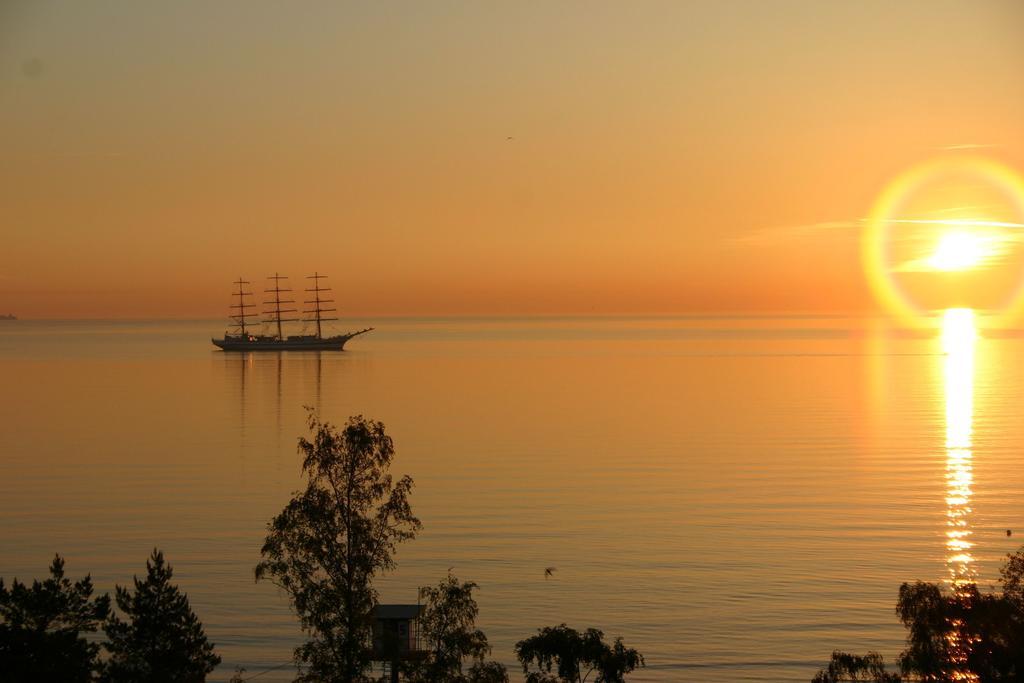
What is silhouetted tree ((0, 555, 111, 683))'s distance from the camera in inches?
1107

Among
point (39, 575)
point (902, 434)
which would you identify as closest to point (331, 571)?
point (39, 575)

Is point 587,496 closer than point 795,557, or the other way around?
point 795,557

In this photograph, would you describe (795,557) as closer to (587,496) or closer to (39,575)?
(587,496)

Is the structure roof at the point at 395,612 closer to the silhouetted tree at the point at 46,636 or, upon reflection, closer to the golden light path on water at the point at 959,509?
the silhouetted tree at the point at 46,636

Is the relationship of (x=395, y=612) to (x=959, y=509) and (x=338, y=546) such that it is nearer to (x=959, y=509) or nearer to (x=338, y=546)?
(x=338, y=546)

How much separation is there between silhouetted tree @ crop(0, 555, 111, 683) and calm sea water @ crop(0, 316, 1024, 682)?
13.5 m

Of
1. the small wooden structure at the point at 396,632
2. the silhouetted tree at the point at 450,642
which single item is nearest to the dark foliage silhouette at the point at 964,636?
the silhouetted tree at the point at 450,642

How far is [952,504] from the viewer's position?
73.9 metres

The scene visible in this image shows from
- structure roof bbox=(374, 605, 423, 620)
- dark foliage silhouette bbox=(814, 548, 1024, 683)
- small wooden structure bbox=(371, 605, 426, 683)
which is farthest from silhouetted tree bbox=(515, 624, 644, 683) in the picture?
structure roof bbox=(374, 605, 423, 620)

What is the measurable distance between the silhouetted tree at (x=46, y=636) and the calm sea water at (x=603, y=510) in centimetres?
1346

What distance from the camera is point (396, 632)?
3534 cm

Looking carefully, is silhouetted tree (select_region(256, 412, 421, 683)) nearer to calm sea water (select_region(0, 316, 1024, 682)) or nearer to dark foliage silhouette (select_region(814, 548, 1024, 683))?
dark foliage silhouette (select_region(814, 548, 1024, 683))

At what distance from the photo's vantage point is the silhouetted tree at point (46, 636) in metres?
28.1

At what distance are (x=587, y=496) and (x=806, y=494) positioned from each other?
15.2 meters
